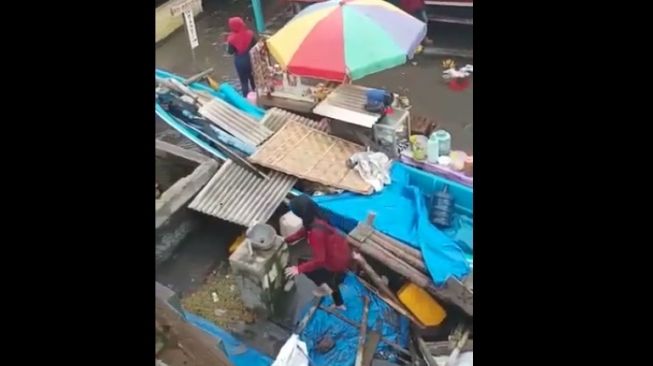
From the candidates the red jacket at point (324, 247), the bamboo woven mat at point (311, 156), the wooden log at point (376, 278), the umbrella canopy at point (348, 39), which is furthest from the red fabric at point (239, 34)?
the wooden log at point (376, 278)

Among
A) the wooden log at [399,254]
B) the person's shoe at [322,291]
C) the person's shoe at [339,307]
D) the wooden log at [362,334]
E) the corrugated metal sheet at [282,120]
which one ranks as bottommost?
the wooden log at [362,334]

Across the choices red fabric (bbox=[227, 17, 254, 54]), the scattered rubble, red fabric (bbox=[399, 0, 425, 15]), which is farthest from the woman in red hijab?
the scattered rubble

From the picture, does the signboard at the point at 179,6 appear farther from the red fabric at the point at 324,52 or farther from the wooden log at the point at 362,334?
the wooden log at the point at 362,334

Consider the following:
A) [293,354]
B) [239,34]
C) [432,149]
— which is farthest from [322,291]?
[239,34]

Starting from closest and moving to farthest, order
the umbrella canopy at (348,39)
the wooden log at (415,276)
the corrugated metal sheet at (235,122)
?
the wooden log at (415,276)
the umbrella canopy at (348,39)
the corrugated metal sheet at (235,122)

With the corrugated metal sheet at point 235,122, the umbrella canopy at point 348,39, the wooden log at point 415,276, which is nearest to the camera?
the wooden log at point 415,276

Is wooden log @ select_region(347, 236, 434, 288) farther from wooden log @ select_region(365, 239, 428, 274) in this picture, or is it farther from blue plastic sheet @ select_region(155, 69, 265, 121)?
blue plastic sheet @ select_region(155, 69, 265, 121)

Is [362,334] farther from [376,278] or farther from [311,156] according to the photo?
[311,156]
